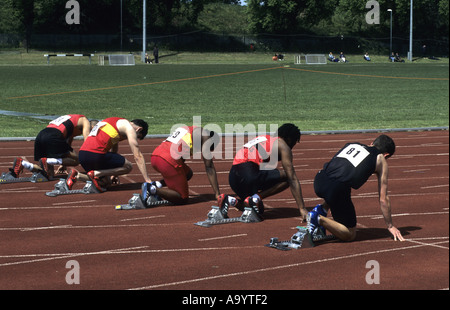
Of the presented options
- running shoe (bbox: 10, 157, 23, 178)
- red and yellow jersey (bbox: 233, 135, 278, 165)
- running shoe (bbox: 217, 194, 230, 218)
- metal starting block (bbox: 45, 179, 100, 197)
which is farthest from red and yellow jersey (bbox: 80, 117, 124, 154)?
running shoe (bbox: 217, 194, 230, 218)

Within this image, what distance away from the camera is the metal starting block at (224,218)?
9.63 meters

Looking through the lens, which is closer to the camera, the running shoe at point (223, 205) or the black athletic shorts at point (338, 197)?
the black athletic shorts at point (338, 197)

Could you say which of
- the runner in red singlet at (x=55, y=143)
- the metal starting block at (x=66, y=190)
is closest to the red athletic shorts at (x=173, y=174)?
the metal starting block at (x=66, y=190)

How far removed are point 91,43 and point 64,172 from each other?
219 ft

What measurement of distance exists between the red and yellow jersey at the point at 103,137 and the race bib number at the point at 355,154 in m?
4.59

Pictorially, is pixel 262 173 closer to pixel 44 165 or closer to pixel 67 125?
pixel 67 125

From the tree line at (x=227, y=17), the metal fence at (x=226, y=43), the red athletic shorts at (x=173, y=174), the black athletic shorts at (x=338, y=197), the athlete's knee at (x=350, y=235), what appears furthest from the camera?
the tree line at (x=227, y=17)

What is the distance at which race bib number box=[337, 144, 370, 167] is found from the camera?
325 inches

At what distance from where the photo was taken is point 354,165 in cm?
830

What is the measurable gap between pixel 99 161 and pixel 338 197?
494 centimetres

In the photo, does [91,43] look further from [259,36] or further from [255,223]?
[255,223]

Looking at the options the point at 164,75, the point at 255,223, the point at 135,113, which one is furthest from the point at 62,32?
the point at 255,223

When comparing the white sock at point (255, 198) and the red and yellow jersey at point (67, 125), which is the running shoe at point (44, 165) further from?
the white sock at point (255, 198)

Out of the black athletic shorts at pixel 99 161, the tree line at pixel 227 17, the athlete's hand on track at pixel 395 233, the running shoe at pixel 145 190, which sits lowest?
the athlete's hand on track at pixel 395 233
